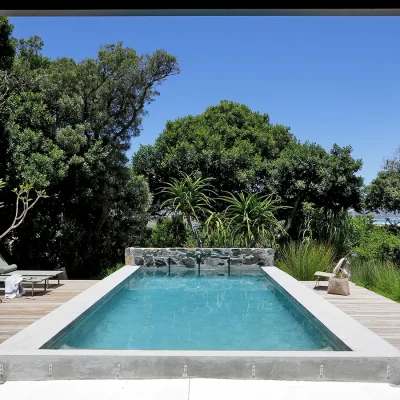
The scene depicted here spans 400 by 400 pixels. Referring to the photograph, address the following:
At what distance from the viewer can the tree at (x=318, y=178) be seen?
13.4 m

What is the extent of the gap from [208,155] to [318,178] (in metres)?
3.55

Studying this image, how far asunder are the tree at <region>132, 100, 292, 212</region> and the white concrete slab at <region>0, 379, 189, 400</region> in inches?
407

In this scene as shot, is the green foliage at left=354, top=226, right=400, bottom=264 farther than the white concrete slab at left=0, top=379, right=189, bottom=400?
Yes

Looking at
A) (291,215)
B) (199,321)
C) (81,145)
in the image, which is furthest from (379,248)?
(81,145)

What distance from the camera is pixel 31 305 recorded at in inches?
282

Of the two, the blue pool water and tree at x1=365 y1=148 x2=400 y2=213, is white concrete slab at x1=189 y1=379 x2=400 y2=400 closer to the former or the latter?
the blue pool water

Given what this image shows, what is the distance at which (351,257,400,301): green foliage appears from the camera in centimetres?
818

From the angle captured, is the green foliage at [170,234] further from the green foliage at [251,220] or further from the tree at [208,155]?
the green foliage at [251,220]

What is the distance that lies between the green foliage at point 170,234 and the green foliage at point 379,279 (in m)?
5.94

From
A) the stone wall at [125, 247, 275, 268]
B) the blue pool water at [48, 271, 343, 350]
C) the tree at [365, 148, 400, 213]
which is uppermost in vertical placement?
the tree at [365, 148, 400, 213]

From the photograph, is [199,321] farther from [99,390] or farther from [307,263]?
[307,263]

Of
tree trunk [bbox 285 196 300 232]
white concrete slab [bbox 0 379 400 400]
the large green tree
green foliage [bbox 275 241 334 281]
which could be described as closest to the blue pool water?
green foliage [bbox 275 241 334 281]

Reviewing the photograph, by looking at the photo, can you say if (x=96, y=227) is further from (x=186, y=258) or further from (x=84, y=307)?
(x=84, y=307)
